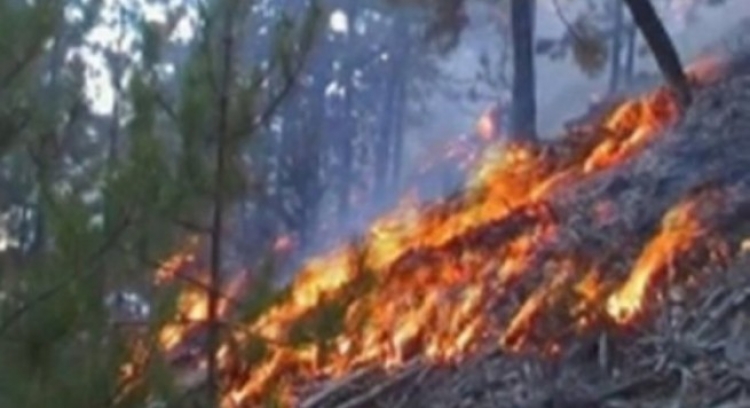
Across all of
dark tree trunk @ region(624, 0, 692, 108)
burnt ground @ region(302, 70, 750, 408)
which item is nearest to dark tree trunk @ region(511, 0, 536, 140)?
dark tree trunk @ region(624, 0, 692, 108)

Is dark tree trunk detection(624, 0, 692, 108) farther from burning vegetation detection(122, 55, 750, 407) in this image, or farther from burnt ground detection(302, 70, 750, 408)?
burnt ground detection(302, 70, 750, 408)

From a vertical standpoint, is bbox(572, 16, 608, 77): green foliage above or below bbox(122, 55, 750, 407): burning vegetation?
above

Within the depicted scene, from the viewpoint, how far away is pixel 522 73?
19453 mm

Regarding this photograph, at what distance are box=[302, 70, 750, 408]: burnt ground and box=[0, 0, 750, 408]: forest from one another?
0.02m

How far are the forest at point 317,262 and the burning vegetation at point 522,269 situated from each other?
2 centimetres

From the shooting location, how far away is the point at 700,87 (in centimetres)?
1478

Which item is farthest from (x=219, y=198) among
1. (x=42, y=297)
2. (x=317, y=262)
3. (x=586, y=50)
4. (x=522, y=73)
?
(x=522, y=73)

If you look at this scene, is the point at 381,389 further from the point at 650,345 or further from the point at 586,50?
the point at 586,50

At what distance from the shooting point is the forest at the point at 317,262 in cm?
640

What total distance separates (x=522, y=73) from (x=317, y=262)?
5409 mm

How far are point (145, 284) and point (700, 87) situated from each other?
28.5 feet

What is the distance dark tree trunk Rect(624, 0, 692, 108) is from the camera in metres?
14.4

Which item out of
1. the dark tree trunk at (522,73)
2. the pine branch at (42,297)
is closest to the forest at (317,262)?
the pine branch at (42,297)

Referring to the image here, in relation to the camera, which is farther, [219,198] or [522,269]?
[522,269]
